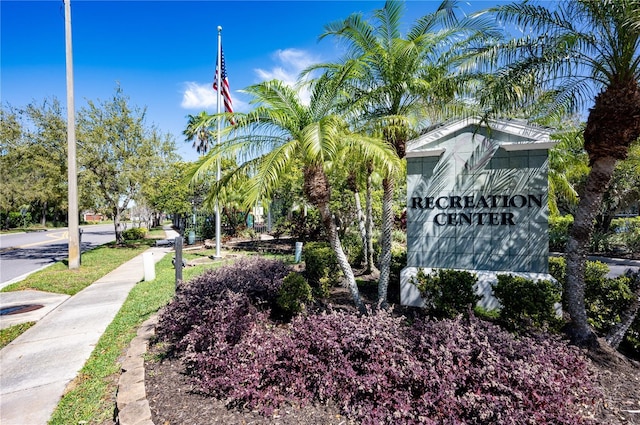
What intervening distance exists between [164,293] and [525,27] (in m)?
9.76

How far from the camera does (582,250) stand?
5000 mm

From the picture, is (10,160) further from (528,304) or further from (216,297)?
(528,304)

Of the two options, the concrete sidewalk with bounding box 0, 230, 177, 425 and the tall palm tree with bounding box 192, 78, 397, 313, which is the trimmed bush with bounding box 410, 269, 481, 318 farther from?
the concrete sidewalk with bounding box 0, 230, 177, 425

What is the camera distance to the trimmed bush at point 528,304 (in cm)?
502

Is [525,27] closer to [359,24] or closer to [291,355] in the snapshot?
[359,24]

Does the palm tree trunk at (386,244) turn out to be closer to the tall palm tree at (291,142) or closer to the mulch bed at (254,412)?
the tall palm tree at (291,142)

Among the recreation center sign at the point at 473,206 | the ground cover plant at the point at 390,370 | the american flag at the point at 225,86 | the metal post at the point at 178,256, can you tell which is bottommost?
the ground cover plant at the point at 390,370

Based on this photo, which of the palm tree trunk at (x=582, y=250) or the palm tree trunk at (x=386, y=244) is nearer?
the palm tree trunk at (x=582, y=250)

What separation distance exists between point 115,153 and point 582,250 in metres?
19.1

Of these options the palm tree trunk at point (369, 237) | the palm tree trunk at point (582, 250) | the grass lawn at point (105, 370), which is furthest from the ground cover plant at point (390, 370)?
the palm tree trunk at point (369, 237)

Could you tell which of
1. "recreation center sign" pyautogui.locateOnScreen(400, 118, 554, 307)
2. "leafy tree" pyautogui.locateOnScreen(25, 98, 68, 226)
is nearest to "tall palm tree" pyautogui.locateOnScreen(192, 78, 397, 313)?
Answer: "recreation center sign" pyautogui.locateOnScreen(400, 118, 554, 307)

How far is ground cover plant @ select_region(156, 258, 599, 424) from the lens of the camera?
3.08 metres

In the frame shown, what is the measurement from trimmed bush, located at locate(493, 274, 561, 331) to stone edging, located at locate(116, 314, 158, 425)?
523cm

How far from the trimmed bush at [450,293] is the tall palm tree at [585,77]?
1.47 meters
